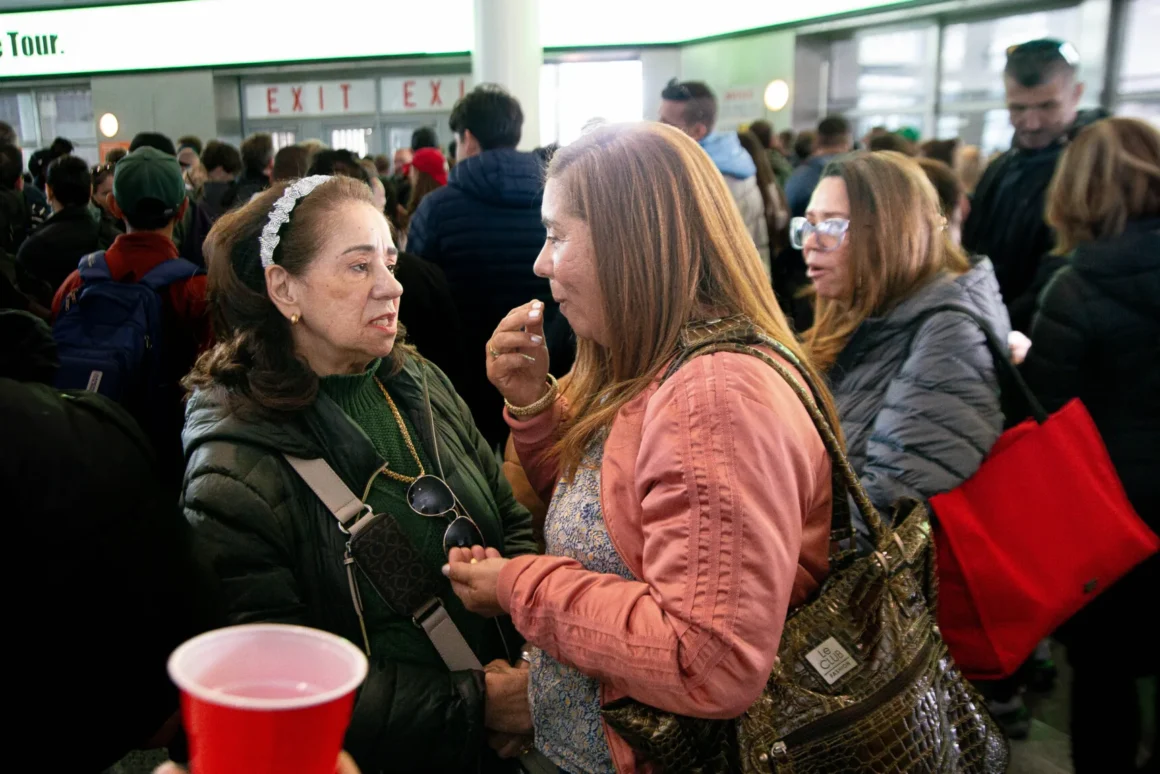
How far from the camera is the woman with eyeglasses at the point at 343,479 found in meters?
1.55

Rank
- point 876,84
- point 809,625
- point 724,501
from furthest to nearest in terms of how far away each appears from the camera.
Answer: point 876,84
point 809,625
point 724,501

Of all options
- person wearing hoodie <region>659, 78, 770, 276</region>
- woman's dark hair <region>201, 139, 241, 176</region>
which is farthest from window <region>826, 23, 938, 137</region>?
woman's dark hair <region>201, 139, 241, 176</region>

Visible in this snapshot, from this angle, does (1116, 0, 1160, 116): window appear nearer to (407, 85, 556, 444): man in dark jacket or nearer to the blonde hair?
the blonde hair

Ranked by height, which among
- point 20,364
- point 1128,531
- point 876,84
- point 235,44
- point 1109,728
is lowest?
point 1109,728

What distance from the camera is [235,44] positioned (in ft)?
44.4

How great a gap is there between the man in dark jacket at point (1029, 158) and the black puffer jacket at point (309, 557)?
2.84 meters

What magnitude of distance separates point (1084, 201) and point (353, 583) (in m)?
2.36

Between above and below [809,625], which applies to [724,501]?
above

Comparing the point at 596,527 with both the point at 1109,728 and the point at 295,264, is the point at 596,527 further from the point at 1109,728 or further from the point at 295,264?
the point at 1109,728

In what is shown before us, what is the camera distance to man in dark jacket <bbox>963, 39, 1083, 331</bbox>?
3.60 metres

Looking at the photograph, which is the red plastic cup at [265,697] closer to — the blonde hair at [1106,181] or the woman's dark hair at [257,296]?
the woman's dark hair at [257,296]

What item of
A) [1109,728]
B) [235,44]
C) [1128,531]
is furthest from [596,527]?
[235,44]

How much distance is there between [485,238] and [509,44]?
323 centimetres

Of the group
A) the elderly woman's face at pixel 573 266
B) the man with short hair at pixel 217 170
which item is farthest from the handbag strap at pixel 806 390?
the man with short hair at pixel 217 170
